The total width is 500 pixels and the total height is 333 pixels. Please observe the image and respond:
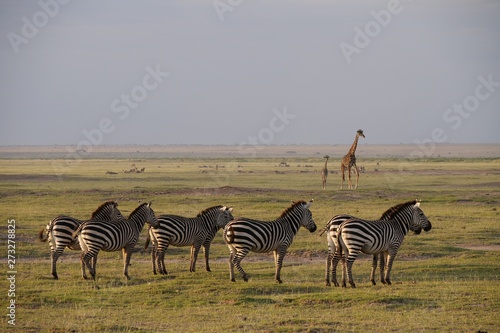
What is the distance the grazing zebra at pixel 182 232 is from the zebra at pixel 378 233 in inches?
126

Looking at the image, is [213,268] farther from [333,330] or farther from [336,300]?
[333,330]

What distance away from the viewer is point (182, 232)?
607 inches

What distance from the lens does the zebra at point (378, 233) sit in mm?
13453

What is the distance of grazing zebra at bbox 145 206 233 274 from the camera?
50.2 feet

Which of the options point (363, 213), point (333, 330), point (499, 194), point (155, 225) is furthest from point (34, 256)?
point (499, 194)

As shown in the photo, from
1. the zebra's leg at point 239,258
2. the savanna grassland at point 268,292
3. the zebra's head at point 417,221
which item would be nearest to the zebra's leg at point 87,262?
the savanna grassland at point 268,292

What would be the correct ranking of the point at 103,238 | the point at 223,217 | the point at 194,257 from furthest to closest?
the point at 223,217, the point at 194,257, the point at 103,238

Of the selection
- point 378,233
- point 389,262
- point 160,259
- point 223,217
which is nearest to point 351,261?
point 378,233

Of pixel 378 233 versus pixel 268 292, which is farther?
pixel 378 233

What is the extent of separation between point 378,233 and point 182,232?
13.8ft

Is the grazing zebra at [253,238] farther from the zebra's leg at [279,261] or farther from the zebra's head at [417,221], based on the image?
the zebra's head at [417,221]

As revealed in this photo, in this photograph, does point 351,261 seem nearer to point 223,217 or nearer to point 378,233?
point 378,233

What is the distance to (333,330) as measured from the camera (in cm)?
1062

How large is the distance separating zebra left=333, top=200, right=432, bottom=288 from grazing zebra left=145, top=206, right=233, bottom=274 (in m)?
3.20
